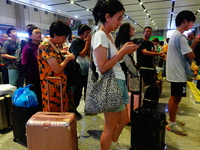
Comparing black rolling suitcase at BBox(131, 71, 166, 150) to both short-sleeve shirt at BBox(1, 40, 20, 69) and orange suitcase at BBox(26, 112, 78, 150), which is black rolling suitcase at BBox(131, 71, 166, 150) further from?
short-sleeve shirt at BBox(1, 40, 20, 69)

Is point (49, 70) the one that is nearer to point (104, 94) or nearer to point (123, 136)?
point (104, 94)

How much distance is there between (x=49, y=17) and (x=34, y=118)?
14060 mm

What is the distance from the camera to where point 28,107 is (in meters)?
1.76

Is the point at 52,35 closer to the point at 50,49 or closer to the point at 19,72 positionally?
the point at 50,49

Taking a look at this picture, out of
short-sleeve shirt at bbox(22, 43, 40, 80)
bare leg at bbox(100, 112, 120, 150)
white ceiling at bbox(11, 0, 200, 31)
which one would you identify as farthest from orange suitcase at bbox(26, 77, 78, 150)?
white ceiling at bbox(11, 0, 200, 31)

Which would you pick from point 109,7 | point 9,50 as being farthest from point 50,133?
point 9,50

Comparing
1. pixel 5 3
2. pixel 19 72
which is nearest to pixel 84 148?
pixel 19 72

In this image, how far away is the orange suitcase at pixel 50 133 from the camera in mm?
1272

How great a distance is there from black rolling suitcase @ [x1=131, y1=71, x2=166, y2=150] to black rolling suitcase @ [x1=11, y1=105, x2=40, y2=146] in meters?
1.16

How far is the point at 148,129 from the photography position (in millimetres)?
1590

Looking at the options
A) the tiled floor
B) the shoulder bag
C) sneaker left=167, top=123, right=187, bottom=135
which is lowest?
the tiled floor

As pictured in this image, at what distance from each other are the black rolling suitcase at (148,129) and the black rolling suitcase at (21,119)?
1.16 metres

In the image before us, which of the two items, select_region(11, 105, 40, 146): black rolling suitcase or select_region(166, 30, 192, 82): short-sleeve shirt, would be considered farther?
select_region(166, 30, 192, 82): short-sleeve shirt

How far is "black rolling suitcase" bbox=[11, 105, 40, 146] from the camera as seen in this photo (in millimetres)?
1774
